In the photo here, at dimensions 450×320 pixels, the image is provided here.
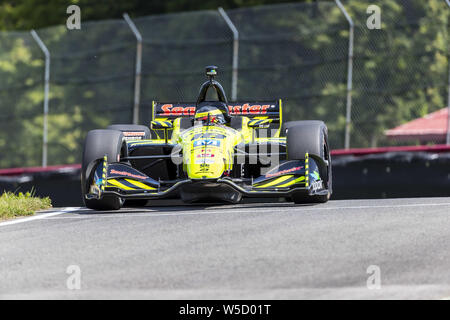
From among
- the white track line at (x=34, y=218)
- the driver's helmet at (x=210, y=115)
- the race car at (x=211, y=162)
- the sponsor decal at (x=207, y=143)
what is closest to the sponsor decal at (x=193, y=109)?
the race car at (x=211, y=162)

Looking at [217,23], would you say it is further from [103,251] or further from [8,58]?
[103,251]

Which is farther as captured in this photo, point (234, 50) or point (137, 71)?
point (137, 71)

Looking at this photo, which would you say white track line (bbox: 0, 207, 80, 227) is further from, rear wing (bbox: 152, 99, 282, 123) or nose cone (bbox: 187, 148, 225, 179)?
rear wing (bbox: 152, 99, 282, 123)

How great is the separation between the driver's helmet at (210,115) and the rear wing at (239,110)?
779mm

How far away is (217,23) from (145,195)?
8.05 metres

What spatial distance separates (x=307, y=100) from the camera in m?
17.7

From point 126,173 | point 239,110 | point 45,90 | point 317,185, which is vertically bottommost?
point 317,185

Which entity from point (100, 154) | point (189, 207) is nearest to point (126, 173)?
point (100, 154)

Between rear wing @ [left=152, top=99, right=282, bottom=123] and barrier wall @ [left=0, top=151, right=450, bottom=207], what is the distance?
1.52m

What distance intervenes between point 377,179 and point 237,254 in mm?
6500

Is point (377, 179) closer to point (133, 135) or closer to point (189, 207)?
point (189, 207)

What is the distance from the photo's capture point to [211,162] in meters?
10.8
